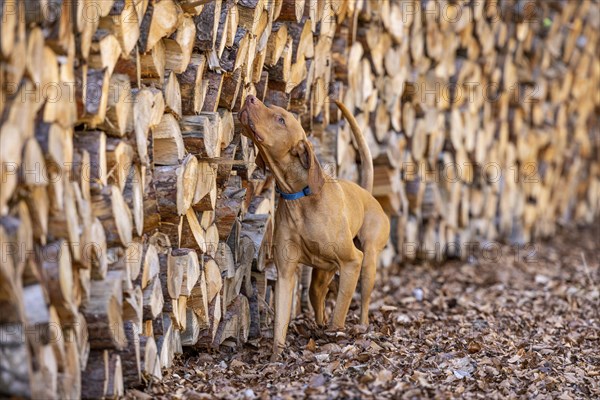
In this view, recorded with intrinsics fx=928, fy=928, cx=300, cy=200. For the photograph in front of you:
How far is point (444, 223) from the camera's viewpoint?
754 centimetres

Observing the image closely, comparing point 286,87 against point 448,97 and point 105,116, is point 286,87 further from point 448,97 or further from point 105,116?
point 448,97

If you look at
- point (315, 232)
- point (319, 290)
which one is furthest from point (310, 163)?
point (319, 290)

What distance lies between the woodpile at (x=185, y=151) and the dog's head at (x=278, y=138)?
0.43ft

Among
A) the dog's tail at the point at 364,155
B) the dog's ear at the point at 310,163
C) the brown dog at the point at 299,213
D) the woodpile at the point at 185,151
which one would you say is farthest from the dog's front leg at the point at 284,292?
the dog's tail at the point at 364,155

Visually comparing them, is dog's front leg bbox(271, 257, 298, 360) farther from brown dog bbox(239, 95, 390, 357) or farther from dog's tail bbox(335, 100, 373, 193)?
dog's tail bbox(335, 100, 373, 193)

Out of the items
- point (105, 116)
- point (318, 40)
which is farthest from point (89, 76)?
point (318, 40)

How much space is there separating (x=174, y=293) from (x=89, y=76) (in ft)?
3.67

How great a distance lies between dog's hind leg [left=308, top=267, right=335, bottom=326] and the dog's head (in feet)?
2.39

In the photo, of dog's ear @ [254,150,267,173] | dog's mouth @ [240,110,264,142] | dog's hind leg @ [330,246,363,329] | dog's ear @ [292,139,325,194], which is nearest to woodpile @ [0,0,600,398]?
dog's ear @ [254,150,267,173]

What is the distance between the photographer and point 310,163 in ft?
14.5

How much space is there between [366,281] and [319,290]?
26 centimetres

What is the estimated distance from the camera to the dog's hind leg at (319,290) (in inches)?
198

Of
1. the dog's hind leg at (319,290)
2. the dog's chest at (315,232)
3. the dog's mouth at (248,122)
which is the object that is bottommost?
the dog's hind leg at (319,290)

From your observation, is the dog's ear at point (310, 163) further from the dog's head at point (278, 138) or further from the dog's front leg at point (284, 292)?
the dog's front leg at point (284, 292)
